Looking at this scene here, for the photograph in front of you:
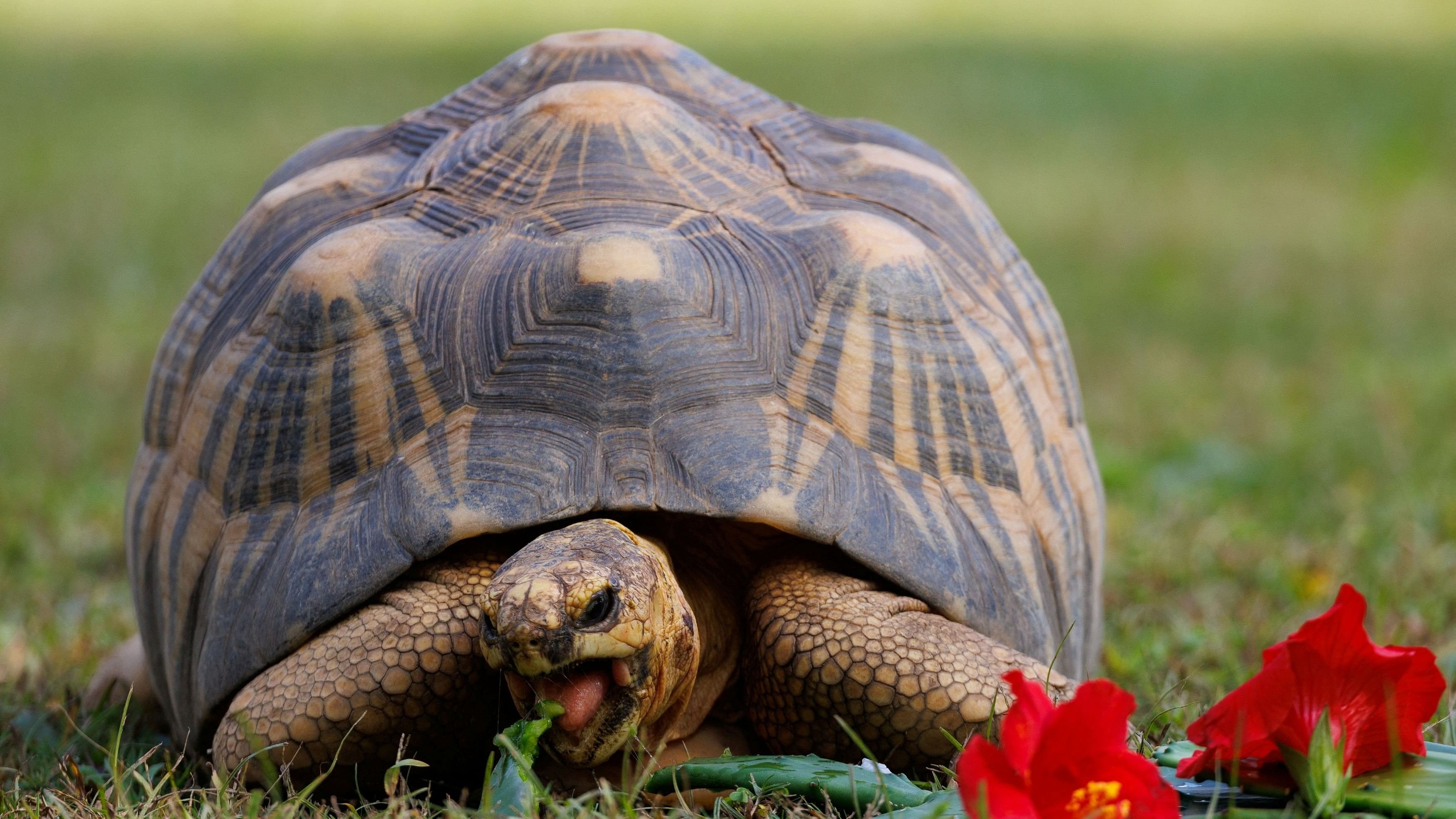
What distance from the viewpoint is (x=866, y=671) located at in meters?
1.98

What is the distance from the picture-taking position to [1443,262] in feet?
25.9

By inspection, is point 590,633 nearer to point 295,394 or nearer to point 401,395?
point 401,395

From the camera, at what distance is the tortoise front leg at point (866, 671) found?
6.46 ft

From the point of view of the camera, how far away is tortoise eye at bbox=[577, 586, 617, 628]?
5.58 feet

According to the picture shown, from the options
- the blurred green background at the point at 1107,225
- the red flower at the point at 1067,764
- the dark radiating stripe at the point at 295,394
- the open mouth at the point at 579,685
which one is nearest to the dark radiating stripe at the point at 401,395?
the dark radiating stripe at the point at 295,394

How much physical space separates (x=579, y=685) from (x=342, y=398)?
0.66 meters

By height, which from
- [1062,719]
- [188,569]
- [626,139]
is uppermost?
[626,139]

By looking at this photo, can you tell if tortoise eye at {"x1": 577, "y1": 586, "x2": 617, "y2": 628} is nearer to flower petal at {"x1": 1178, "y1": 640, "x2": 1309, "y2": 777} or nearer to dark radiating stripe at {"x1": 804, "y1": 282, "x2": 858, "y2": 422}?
dark radiating stripe at {"x1": 804, "y1": 282, "x2": 858, "y2": 422}

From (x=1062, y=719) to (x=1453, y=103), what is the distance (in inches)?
463

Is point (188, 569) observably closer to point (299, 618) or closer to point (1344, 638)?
point (299, 618)

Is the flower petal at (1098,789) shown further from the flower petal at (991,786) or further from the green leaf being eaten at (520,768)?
the green leaf being eaten at (520,768)

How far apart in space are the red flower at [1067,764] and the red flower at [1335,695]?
15 cm

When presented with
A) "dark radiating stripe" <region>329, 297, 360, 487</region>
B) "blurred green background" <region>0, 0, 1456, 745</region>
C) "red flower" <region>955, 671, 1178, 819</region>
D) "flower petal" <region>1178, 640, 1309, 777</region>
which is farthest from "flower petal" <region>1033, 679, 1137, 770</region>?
"dark radiating stripe" <region>329, 297, 360, 487</region>

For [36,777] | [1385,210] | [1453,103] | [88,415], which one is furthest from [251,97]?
[36,777]
